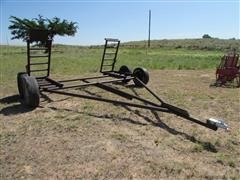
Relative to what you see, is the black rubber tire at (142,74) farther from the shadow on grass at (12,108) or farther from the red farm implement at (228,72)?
the shadow on grass at (12,108)

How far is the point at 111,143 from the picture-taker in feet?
16.3

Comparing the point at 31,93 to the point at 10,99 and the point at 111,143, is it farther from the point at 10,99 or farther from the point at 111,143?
the point at 111,143

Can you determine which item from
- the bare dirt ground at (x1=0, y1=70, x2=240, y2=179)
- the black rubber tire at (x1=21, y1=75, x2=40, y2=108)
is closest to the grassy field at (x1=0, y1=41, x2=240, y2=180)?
the bare dirt ground at (x1=0, y1=70, x2=240, y2=179)

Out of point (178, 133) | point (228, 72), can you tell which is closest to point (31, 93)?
point (178, 133)

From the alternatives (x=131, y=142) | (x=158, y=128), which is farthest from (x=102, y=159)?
(x=158, y=128)

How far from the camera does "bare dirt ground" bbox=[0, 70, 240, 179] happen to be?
4.07m

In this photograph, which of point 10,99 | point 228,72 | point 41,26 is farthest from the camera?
point 41,26

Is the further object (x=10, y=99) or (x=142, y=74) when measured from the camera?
(x=142, y=74)

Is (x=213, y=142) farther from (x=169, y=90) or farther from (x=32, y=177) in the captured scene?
(x=169, y=90)

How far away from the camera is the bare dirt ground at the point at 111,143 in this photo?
4.07 meters

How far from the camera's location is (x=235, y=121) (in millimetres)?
6262

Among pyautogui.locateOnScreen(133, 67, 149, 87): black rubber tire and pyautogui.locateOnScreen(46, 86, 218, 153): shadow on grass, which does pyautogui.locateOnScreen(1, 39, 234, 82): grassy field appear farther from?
pyautogui.locateOnScreen(46, 86, 218, 153): shadow on grass

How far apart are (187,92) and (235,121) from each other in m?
2.86

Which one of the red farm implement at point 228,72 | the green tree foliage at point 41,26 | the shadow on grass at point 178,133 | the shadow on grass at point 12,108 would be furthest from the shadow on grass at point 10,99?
the green tree foliage at point 41,26
